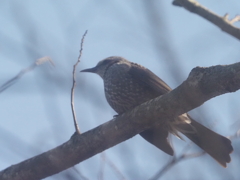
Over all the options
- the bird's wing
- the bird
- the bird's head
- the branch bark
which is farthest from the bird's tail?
the bird's head

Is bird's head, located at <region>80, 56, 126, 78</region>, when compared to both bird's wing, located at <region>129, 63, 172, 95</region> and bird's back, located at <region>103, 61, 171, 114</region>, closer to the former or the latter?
bird's back, located at <region>103, 61, 171, 114</region>

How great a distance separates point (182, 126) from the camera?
153 inches

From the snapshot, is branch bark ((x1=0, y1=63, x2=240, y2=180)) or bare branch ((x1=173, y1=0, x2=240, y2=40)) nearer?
branch bark ((x1=0, y1=63, x2=240, y2=180))

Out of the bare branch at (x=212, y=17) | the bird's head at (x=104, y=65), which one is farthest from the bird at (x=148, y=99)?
the bare branch at (x=212, y=17)

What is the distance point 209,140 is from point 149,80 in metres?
0.85

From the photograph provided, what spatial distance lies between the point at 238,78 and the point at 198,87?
0.26m

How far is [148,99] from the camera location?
4043mm

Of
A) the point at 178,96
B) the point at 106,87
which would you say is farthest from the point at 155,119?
the point at 106,87

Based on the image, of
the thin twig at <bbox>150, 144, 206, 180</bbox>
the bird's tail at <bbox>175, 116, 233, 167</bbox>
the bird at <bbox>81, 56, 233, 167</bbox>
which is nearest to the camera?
the thin twig at <bbox>150, 144, 206, 180</bbox>

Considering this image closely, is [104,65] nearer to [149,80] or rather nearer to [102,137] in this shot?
[149,80]

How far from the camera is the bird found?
11.9 feet

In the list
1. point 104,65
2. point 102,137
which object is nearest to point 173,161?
point 102,137

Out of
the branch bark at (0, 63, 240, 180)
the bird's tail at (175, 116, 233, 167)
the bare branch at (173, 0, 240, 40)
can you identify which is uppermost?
the bare branch at (173, 0, 240, 40)

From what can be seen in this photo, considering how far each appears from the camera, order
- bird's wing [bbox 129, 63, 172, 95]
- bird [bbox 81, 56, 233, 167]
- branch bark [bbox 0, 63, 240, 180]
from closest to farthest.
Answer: branch bark [bbox 0, 63, 240, 180] → bird [bbox 81, 56, 233, 167] → bird's wing [bbox 129, 63, 172, 95]
